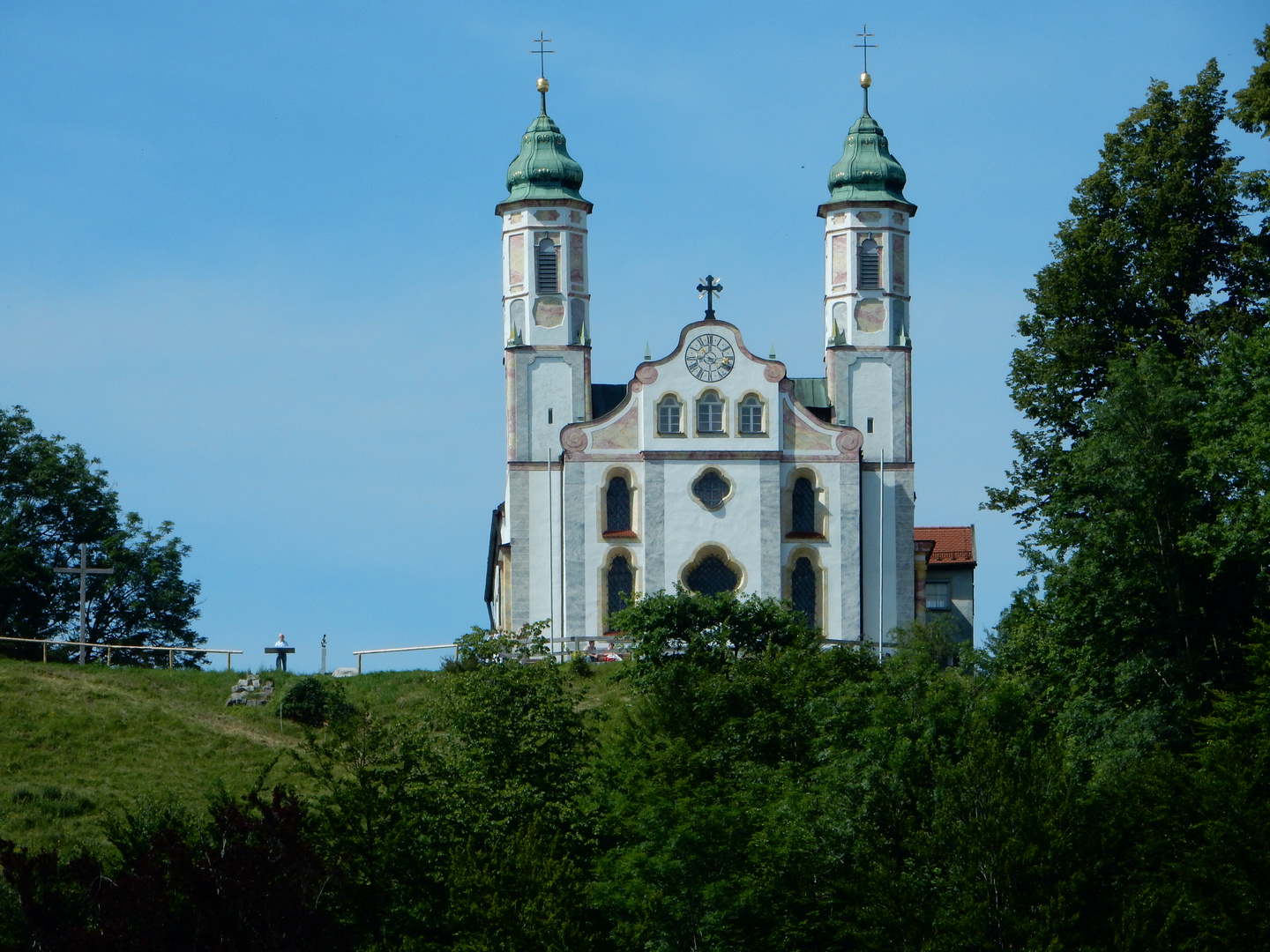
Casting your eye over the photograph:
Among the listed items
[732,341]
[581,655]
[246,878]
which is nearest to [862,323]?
[732,341]

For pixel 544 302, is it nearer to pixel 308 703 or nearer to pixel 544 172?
pixel 544 172

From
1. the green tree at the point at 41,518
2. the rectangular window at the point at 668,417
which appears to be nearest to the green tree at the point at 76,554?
the green tree at the point at 41,518

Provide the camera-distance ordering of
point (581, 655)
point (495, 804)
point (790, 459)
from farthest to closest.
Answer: point (790, 459) → point (581, 655) → point (495, 804)

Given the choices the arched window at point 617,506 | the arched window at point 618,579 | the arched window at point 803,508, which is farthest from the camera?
the arched window at point 803,508

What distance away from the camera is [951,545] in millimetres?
90812

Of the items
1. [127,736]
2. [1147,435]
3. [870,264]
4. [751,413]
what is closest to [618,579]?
[751,413]

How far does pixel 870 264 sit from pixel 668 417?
8.35 m

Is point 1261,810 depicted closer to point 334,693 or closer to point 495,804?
point 495,804

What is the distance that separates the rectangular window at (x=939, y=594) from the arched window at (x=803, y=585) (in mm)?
12624

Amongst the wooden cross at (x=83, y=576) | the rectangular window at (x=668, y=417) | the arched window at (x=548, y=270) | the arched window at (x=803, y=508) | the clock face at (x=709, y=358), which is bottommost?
the wooden cross at (x=83, y=576)

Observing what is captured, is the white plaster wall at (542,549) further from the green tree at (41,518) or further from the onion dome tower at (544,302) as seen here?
the green tree at (41,518)

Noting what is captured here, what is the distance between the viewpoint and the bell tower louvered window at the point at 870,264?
82.4 m

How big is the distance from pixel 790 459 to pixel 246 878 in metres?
42.8

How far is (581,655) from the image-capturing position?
69.1 metres
